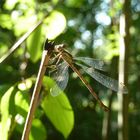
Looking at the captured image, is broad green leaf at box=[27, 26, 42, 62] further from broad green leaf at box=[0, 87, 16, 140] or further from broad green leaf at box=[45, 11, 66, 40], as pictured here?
broad green leaf at box=[0, 87, 16, 140]

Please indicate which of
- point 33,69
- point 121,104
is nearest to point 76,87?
point 33,69

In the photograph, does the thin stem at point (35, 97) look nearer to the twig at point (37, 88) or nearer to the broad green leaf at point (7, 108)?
the twig at point (37, 88)

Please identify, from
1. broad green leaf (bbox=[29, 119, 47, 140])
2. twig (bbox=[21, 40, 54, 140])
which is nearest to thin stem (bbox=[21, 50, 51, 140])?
twig (bbox=[21, 40, 54, 140])

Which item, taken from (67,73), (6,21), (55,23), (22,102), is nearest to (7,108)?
(22,102)

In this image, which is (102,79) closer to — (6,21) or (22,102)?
(22,102)

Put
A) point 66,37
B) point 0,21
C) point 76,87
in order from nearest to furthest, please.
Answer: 1. point 66,37
2. point 0,21
3. point 76,87

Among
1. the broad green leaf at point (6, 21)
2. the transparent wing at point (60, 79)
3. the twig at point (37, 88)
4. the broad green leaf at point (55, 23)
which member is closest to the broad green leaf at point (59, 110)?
the transparent wing at point (60, 79)

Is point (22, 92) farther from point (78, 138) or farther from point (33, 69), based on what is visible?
point (78, 138)
